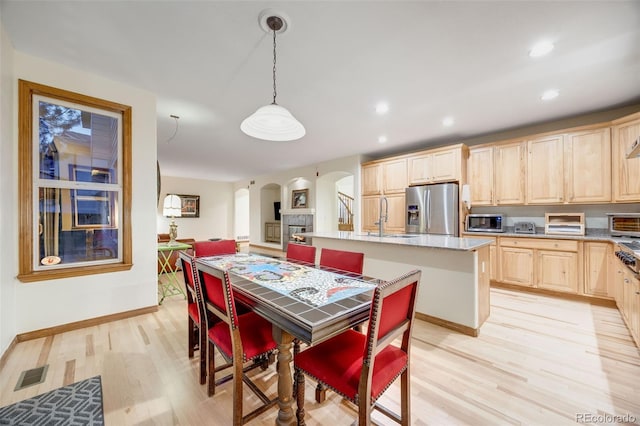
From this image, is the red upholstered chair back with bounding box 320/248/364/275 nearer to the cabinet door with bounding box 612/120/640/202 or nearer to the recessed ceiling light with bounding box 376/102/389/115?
the recessed ceiling light with bounding box 376/102/389/115

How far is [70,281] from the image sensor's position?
2.54 metres

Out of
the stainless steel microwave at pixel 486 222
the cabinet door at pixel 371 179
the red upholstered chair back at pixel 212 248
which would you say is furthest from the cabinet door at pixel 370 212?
the red upholstered chair back at pixel 212 248

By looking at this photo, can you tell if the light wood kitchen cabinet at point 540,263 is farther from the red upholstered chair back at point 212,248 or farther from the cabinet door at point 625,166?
the red upholstered chair back at point 212,248

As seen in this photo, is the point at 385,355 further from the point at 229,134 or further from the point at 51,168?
the point at 229,134

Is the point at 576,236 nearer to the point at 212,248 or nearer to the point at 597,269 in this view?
the point at 597,269

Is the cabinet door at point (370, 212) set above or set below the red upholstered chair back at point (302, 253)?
above

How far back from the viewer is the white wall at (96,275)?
2.24 m

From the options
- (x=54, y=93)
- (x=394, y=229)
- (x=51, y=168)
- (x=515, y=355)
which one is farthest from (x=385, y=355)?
(x=394, y=229)

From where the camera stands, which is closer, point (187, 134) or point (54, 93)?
point (54, 93)

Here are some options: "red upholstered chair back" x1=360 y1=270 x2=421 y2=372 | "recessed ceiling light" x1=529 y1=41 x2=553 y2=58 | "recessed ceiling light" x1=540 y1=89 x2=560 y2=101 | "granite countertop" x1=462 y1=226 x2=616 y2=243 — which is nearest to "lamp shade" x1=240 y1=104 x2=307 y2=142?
"red upholstered chair back" x1=360 y1=270 x2=421 y2=372

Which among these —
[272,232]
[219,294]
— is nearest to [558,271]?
[219,294]

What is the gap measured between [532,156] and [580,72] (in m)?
1.62

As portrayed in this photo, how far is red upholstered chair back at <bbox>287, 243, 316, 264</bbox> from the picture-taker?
246cm

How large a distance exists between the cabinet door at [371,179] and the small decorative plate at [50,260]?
4.93m
